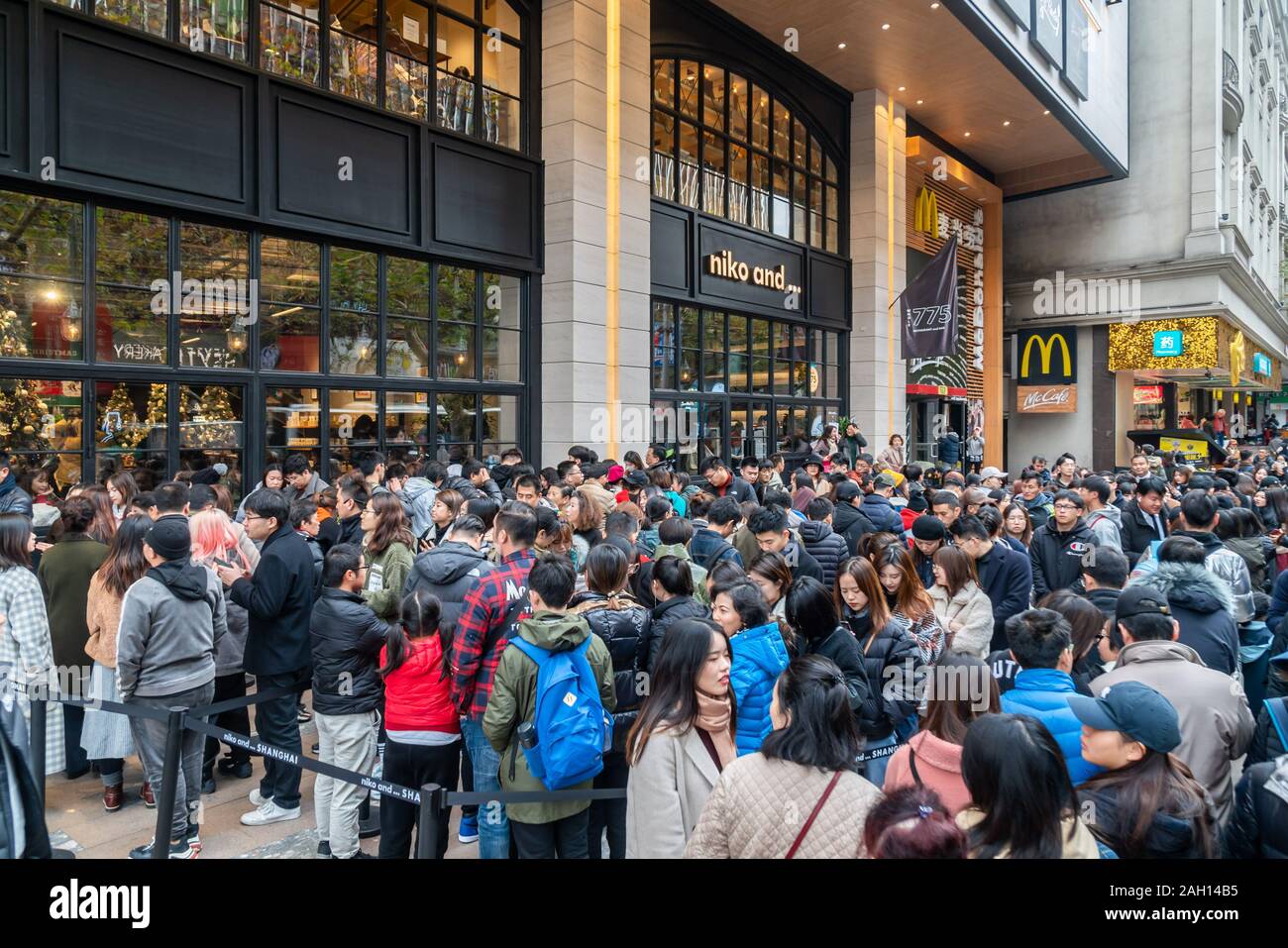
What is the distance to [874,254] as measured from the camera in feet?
69.5

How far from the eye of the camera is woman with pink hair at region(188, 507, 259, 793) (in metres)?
5.72

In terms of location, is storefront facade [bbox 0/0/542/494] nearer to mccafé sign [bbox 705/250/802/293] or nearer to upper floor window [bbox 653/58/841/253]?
upper floor window [bbox 653/58/841/253]

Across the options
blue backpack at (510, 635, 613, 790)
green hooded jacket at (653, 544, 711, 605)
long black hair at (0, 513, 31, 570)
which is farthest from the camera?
green hooded jacket at (653, 544, 711, 605)

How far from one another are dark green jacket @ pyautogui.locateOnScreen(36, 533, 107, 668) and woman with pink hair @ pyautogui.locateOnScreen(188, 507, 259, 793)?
0.73 meters

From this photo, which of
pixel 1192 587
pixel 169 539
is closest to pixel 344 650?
pixel 169 539

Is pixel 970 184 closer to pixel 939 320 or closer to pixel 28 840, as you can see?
pixel 939 320

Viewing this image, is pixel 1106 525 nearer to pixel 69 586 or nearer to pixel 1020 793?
pixel 1020 793

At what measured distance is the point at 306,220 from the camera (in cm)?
1050

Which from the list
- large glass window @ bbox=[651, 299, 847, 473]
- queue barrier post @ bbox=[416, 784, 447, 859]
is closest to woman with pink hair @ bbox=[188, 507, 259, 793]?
queue barrier post @ bbox=[416, 784, 447, 859]

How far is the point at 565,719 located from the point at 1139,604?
2.81 meters

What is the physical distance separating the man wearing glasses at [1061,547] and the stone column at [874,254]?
47.3 ft

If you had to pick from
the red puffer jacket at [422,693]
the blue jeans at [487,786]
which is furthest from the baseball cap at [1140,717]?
the red puffer jacket at [422,693]

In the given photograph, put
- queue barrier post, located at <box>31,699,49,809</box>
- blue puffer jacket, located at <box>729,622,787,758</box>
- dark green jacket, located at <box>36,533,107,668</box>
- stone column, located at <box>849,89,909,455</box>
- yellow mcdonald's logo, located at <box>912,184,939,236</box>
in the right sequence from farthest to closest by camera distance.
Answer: yellow mcdonald's logo, located at <box>912,184,939,236</box> → stone column, located at <box>849,89,909,455</box> → dark green jacket, located at <box>36,533,107,668</box> → queue barrier post, located at <box>31,699,49,809</box> → blue puffer jacket, located at <box>729,622,787,758</box>
